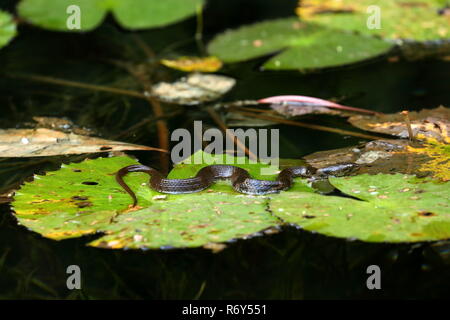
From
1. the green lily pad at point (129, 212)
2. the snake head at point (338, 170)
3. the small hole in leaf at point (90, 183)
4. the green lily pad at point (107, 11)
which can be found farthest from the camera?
the green lily pad at point (107, 11)

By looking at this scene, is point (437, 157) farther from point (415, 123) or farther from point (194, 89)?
point (194, 89)

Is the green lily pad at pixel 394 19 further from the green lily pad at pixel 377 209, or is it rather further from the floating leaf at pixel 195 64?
the green lily pad at pixel 377 209

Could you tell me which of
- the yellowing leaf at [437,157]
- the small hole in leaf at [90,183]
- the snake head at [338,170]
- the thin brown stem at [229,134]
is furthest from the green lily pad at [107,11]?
the yellowing leaf at [437,157]

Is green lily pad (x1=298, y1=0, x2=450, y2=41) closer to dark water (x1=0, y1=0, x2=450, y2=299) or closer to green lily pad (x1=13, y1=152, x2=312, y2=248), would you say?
dark water (x1=0, y1=0, x2=450, y2=299)
